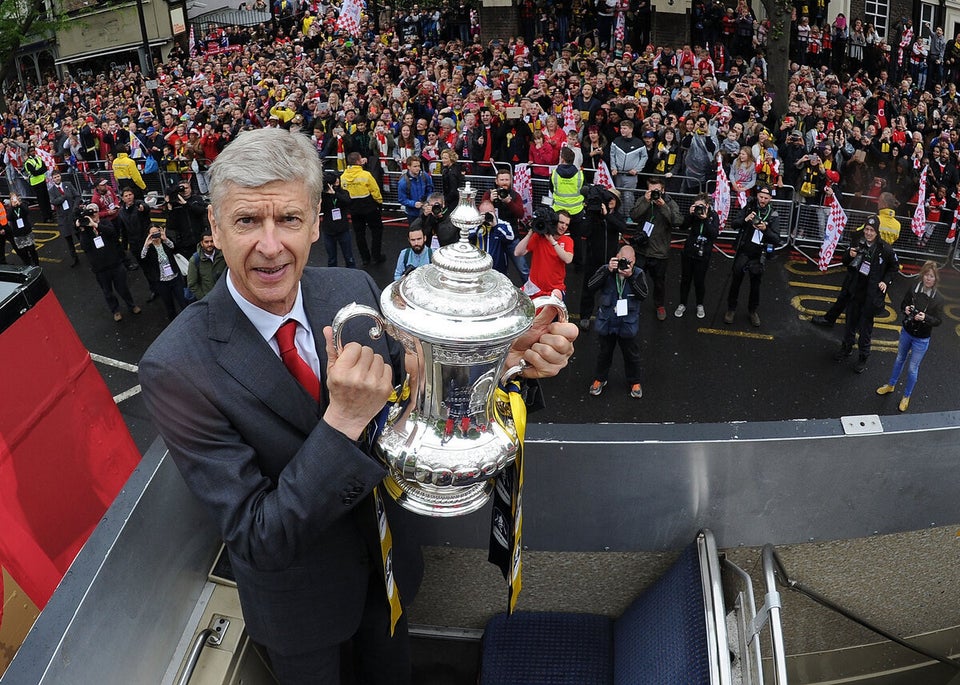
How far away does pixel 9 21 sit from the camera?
24.7m

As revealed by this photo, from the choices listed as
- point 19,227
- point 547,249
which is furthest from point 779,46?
point 19,227

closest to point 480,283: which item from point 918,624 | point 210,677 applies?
point 210,677

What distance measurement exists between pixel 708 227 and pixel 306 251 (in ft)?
26.5

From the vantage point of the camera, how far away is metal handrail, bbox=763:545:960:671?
3217mm

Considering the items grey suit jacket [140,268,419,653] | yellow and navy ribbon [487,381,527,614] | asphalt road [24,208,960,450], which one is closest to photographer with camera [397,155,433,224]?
asphalt road [24,208,960,450]

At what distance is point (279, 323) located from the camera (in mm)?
2256

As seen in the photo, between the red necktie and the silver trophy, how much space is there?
0.23 meters

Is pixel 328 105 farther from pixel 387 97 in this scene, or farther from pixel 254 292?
pixel 254 292

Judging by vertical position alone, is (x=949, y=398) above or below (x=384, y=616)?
below

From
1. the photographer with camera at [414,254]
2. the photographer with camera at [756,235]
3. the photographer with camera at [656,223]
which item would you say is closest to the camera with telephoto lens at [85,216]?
the photographer with camera at [414,254]

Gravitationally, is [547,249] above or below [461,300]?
below

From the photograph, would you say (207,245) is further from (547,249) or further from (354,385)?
(354,385)

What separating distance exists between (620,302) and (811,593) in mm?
4664

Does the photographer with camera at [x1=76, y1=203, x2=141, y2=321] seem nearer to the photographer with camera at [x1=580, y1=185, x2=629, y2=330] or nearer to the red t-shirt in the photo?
the red t-shirt
